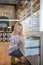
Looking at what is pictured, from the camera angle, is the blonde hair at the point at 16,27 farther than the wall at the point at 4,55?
No

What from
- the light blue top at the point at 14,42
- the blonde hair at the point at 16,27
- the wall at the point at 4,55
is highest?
the blonde hair at the point at 16,27

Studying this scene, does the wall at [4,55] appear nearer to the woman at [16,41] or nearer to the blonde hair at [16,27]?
the woman at [16,41]

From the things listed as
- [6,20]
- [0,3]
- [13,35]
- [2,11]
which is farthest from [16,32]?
[0,3]

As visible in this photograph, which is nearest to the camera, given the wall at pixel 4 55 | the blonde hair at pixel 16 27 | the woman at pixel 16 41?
the woman at pixel 16 41

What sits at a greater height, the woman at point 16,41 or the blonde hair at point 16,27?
the blonde hair at point 16,27

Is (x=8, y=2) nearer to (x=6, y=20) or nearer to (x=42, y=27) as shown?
(x=6, y=20)

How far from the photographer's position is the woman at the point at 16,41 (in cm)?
386

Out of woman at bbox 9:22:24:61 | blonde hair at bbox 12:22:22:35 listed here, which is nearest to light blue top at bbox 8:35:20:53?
woman at bbox 9:22:24:61

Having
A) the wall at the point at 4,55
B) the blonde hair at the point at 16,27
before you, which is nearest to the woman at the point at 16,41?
the blonde hair at the point at 16,27

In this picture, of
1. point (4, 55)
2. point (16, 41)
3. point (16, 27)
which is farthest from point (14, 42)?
point (4, 55)

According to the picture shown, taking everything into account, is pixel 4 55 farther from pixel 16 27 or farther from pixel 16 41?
pixel 16 27

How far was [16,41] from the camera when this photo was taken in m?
3.91

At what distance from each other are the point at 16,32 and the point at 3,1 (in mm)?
1102

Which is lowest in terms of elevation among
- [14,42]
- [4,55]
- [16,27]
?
[4,55]
